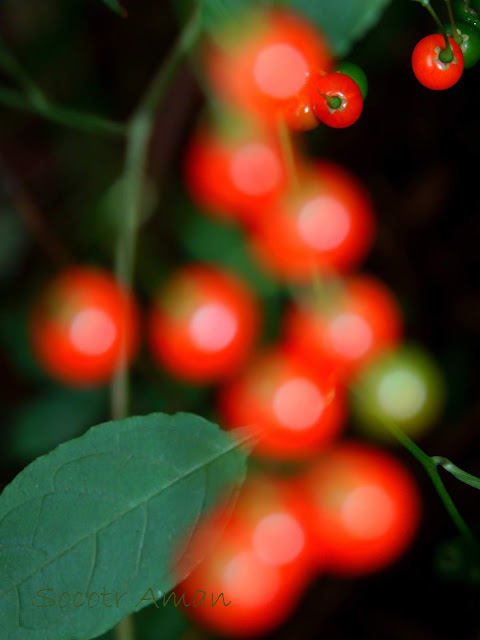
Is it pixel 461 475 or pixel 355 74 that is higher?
pixel 355 74

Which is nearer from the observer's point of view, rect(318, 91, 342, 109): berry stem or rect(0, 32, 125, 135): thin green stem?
rect(318, 91, 342, 109): berry stem

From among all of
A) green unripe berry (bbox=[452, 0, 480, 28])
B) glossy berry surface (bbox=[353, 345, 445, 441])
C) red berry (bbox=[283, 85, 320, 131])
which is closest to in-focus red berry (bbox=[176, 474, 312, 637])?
glossy berry surface (bbox=[353, 345, 445, 441])

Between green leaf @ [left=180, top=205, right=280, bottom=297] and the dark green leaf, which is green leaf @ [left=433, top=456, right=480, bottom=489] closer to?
green leaf @ [left=180, top=205, right=280, bottom=297]

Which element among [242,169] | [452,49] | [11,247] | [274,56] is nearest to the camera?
[452,49]

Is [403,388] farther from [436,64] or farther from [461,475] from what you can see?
[436,64]

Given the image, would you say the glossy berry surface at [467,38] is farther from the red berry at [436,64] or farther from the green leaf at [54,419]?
the green leaf at [54,419]

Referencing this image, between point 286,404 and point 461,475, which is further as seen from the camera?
point 286,404

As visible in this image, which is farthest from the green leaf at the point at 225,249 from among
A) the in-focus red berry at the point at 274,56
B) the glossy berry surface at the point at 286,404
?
the in-focus red berry at the point at 274,56

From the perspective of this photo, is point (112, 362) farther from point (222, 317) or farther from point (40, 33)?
point (40, 33)

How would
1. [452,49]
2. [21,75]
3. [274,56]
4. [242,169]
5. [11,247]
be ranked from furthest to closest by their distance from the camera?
[11,247], [242,169], [21,75], [274,56], [452,49]

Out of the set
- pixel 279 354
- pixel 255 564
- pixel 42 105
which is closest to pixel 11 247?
pixel 42 105
